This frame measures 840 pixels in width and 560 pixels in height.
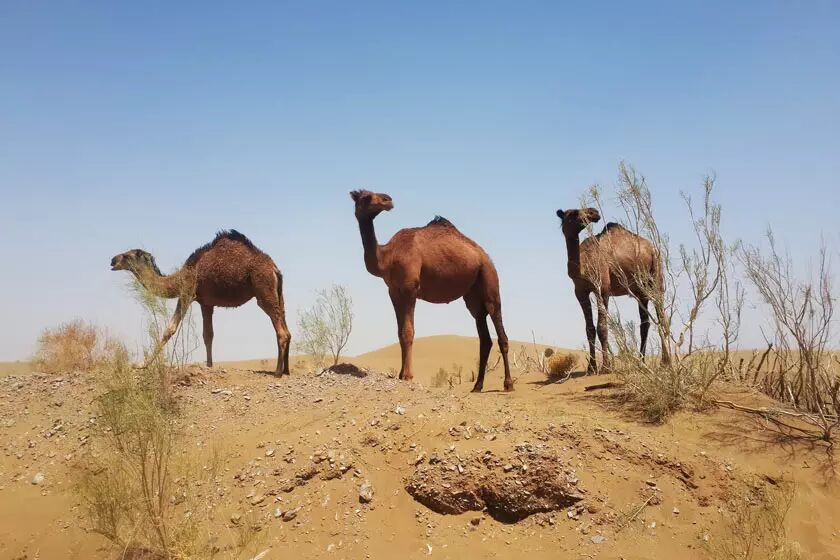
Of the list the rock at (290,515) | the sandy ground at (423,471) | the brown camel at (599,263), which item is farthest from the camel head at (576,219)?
the rock at (290,515)

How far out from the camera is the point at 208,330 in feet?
39.2

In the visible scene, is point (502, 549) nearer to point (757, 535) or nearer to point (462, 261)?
point (757, 535)

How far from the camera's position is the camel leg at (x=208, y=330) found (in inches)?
470

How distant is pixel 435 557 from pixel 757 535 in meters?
2.99

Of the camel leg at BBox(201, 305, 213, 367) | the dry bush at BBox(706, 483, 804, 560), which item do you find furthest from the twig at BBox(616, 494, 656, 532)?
the camel leg at BBox(201, 305, 213, 367)

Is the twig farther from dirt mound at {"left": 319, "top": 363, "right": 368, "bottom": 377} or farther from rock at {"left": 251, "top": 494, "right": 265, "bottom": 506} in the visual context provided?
dirt mound at {"left": 319, "top": 363, "right": 368, "bottom": 377}

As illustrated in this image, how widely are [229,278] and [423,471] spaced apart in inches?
236

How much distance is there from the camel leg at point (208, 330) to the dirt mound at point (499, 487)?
659 centimetres

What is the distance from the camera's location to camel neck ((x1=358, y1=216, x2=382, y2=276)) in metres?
10.1

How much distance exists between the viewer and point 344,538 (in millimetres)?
6020

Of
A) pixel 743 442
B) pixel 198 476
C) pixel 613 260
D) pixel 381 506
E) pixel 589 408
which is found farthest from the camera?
pixel 613 260

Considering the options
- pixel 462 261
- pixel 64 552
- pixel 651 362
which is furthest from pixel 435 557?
pixel 462 261

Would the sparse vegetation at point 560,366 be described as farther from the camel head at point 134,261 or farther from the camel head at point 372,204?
the camel head at point 134,261

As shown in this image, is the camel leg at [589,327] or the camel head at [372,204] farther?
the camel leg at [589,327]
